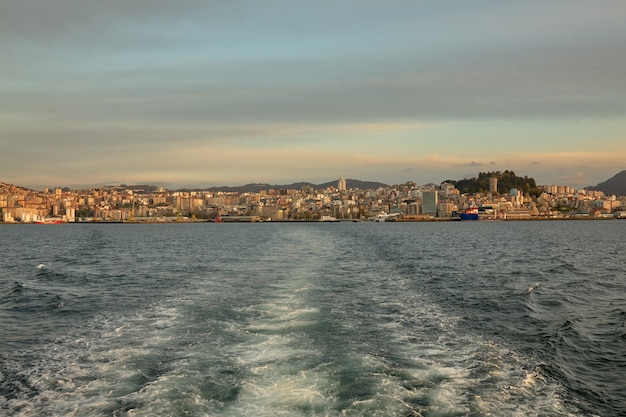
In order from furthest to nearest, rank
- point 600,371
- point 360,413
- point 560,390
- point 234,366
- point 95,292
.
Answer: point 95,292 < point 600,371 < point 234,366 < point 560,390 < point 360,413

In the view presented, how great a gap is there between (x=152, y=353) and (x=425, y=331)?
691 cm

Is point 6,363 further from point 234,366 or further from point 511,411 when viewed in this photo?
point 511,411

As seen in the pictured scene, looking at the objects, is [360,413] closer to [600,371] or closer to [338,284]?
[600,371]

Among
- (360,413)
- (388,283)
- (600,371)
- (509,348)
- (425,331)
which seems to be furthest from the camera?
(388,283)

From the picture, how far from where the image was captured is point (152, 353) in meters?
11.8

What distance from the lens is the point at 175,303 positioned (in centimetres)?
1847

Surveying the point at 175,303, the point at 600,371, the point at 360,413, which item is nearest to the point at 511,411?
the point at 360,413

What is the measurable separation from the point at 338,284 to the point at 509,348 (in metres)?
10.4

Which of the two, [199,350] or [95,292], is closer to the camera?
[199,350]

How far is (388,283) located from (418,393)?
14432 mm

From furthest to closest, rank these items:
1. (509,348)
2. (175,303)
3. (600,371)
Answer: (175,303) → (509,348) → (600,371)

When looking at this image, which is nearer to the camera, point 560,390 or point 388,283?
point 560,390

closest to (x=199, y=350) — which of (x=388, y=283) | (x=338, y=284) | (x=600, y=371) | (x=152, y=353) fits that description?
(x=152, y=353)

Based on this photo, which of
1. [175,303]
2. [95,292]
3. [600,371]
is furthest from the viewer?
[95,292]
